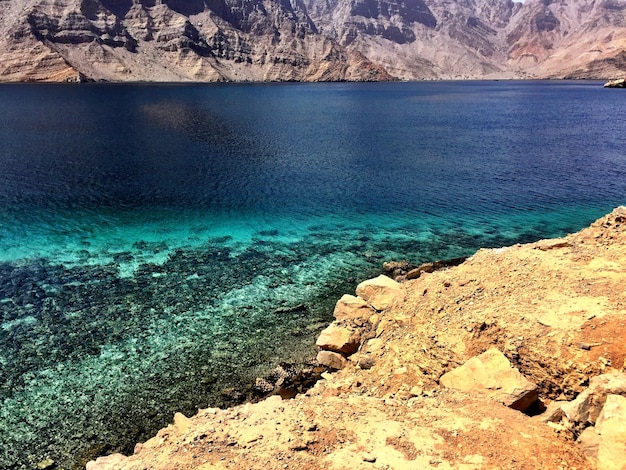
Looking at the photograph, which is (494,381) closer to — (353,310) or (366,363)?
(366,363)

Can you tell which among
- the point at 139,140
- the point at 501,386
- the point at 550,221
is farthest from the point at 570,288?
the point at 139,140

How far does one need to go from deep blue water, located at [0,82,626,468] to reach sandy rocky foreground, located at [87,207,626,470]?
4606mm

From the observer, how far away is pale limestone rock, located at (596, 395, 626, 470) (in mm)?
11172

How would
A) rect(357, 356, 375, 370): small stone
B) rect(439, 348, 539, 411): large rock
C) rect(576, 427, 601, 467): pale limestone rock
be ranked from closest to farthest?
rect(576, 427, 601, 467): pale limestone rock → rect(439, 348, 539, 411): large rock → rect(357, 356, 375, 370): small stone

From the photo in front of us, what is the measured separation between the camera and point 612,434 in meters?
11.4

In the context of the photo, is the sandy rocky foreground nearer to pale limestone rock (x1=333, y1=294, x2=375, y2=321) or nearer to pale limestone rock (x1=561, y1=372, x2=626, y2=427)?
pale limestone rock (x1=561, y1=372, x2=626, y2=427)

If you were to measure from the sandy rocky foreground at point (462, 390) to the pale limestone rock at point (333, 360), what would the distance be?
0.07 m

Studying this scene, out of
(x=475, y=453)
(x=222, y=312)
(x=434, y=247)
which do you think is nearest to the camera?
(x=475, y=453)

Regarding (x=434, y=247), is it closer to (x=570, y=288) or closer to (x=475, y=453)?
(x=570, y=288)

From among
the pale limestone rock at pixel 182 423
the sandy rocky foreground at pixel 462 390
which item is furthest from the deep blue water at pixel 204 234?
the sandy rocky foreground at pixel 462 390

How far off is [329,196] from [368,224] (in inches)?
368

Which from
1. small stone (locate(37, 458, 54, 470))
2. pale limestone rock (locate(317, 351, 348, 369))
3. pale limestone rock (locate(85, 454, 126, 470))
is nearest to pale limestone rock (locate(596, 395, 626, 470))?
pale limestone rock (locate(317, 351, 348, 369))

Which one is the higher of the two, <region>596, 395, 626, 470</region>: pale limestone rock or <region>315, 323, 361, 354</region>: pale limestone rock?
<region>596, 395, 626, 470</region>: pale limestone rock

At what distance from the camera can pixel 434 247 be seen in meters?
37.5
